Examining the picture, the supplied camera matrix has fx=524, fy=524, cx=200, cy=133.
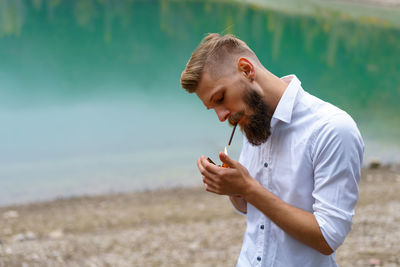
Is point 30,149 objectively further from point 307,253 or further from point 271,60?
point 271,60

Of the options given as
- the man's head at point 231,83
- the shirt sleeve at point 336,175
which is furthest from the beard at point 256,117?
the shirt sleeve at point 336,175

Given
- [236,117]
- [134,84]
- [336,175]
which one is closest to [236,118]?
[236,117]

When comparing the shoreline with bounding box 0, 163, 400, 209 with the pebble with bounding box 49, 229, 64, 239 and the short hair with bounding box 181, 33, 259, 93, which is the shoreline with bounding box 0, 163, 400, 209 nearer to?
the pebble with bounding box 49, 229, 64, 239

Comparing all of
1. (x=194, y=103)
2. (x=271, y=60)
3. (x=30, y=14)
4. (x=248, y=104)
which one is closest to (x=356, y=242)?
(x=248, y=104)

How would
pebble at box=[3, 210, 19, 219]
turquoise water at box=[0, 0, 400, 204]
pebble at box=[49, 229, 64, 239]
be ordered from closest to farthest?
pebble at box=[49, 229, 64, 239] → pebble at box=[3, 210, 19, 219] → turquoise water at box=[0, 0, 400, 204]

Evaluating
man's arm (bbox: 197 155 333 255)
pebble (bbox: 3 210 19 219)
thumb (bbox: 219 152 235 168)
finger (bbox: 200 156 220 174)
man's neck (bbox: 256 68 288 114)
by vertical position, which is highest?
man's neck (bbox: 256 68 288 114)

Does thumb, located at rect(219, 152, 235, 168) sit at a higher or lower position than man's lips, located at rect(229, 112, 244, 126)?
lower

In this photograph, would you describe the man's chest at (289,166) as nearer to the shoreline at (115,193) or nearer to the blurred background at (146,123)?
the blurred background at (146,123)

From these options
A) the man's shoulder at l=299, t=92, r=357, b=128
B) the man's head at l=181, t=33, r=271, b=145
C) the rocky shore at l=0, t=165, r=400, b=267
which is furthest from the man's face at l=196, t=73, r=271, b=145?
the rocky shore at l=0, t=165, r=400, b=267

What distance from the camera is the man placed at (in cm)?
195

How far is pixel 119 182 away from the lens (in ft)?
30.0

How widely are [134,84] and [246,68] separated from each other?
1559 centimetres

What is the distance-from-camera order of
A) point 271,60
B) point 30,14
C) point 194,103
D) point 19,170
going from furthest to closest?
point 30,14
point 271,60
point 194,103
point 19,170

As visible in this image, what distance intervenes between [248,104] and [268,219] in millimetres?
489
